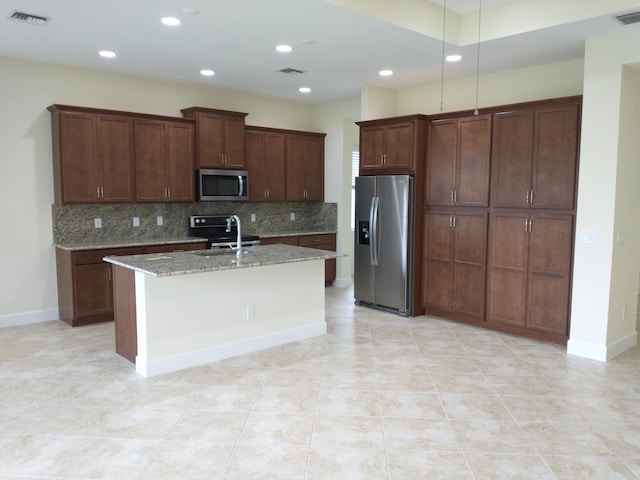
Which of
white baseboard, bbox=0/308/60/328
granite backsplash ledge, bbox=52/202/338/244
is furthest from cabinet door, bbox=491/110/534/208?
white baseboard, bbox=0/308/60/328

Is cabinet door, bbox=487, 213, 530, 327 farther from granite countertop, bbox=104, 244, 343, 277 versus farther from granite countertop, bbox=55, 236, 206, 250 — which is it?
granite countertop, bbox=55, 236, 206, 250

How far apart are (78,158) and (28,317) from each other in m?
1.87

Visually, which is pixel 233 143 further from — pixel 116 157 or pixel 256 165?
pixel 116 157

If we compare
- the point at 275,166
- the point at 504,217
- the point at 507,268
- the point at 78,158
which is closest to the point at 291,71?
the point at 275,166

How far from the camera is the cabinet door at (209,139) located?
20.6ft

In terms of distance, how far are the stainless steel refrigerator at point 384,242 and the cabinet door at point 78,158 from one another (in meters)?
3.13

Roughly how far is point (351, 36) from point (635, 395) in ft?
12.2

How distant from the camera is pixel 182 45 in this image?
470cm

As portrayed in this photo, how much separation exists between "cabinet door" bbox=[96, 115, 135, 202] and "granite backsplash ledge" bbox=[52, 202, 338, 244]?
1.14ft

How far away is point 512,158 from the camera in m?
4.97

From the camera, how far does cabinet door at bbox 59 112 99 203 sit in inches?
208

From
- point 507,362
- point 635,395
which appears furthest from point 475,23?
point 635,395

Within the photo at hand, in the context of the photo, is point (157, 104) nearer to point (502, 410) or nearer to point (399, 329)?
point (399, 329)

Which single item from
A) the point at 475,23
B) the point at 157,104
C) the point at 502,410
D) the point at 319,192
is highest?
the point at 475,23
